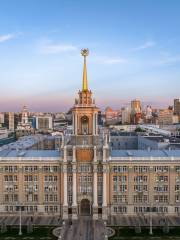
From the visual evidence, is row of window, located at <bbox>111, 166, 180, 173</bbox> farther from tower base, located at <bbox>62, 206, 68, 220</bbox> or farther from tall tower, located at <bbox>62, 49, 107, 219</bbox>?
tower base, located at <bbox>62, 206, 68, 220</bbox>

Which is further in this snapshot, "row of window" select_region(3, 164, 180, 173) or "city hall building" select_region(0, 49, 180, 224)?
"row of window" select_region(3, 164, 180, 173)

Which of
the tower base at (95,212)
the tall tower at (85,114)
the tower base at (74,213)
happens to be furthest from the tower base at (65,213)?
the tall tower at (85,114)

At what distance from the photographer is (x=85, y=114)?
249 feet

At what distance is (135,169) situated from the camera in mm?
74500

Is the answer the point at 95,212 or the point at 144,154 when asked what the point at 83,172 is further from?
the point at 144,154

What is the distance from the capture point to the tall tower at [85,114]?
7594 centimetres

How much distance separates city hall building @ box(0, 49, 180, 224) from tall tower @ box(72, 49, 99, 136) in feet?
3.40

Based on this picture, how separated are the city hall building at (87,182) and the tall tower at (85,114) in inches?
40.8

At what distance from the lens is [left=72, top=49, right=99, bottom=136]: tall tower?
2990 inches

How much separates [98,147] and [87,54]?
73.5ft

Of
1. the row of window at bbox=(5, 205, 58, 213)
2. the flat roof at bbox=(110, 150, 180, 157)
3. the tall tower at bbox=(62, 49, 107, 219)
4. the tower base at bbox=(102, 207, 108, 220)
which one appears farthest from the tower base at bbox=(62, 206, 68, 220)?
the flat roof at bbox=(110, 150, 180, 157)

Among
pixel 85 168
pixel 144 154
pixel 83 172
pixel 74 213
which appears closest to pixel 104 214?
pixel 74 213

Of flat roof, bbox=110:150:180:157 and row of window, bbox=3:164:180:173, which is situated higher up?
flat roof, bbox=110:150:180:157

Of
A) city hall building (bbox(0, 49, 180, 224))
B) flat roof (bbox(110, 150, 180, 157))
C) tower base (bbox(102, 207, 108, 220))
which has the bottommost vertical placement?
tower base (bbox(102, 207, 108, 220))
